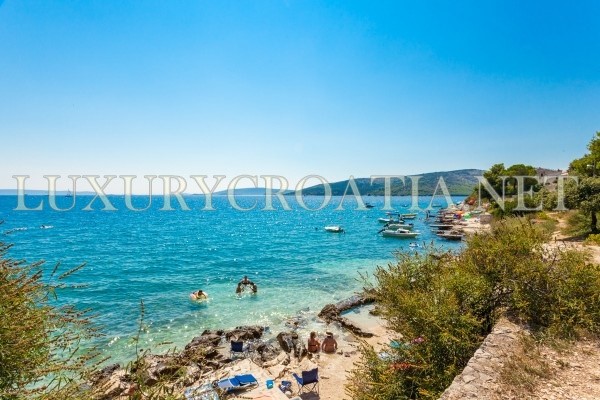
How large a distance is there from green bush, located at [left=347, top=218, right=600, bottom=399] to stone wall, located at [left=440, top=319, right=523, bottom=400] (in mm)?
481

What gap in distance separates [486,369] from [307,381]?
8.39 m

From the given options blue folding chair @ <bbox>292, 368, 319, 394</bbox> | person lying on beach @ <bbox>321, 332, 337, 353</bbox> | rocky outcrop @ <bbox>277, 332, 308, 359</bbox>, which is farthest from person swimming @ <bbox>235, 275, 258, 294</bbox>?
blue folding chair @ <bbox>292, 368, 319, 394</bbox>

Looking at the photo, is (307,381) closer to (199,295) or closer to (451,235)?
(199,295)

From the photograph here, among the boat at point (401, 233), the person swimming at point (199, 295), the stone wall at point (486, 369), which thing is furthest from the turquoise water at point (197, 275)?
the stone wall at point (486, 369)

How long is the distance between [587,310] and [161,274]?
35760 mm

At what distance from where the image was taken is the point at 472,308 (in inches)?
385

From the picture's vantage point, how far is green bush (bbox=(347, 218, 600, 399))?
818 cm

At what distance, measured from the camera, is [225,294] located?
27.9 meters

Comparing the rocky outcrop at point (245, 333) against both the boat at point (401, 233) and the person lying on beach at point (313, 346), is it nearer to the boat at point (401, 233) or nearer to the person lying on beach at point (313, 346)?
the person lying on beach at point (313, 346)

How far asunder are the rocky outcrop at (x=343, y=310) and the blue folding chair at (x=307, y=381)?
650cm

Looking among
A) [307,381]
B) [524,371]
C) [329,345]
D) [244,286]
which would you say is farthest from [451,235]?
[524,371]

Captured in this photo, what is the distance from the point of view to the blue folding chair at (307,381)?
13.3 meters

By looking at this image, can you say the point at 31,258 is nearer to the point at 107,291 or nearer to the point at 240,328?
the point at 107,291

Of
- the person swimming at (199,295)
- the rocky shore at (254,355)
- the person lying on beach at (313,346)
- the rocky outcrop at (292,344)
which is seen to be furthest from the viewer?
the person swimming at (199,295)
